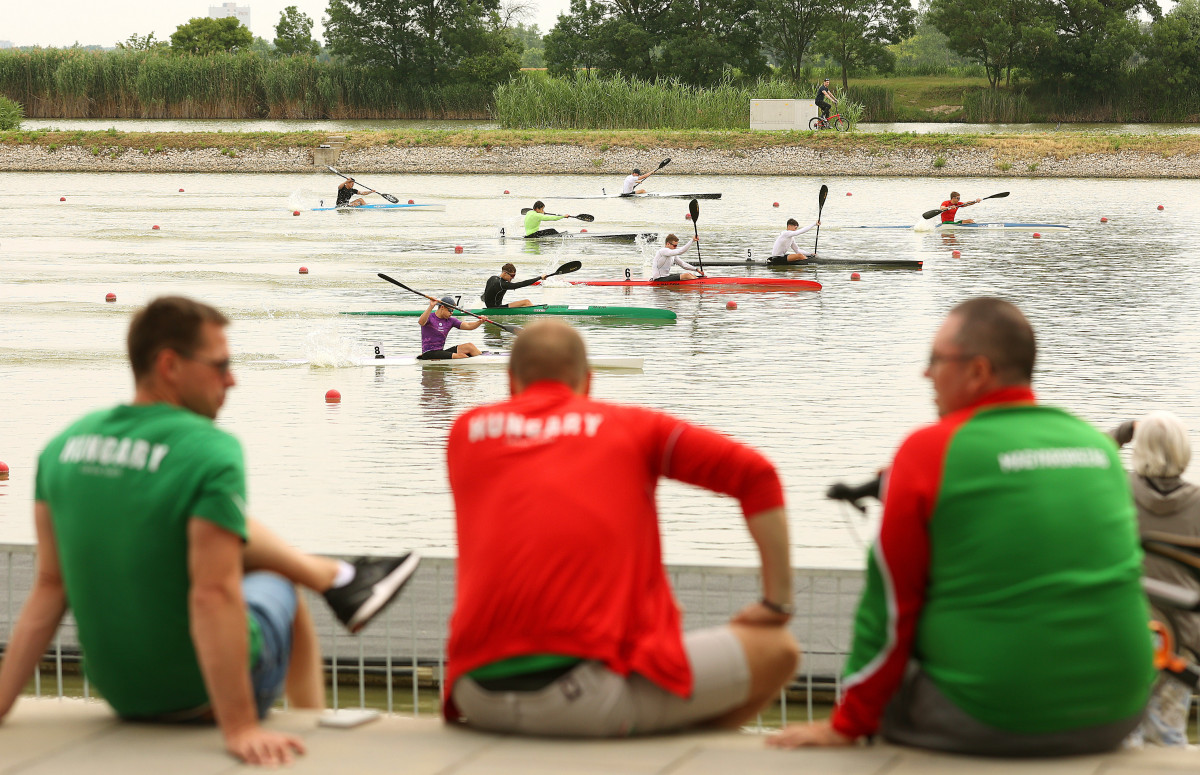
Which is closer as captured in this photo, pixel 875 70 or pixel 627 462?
pixel 627 462

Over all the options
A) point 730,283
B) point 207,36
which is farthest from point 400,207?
point 207,36

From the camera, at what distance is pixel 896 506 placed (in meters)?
3.01

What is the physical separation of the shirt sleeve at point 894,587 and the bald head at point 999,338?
0.75ft

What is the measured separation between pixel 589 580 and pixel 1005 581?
35.5 inches

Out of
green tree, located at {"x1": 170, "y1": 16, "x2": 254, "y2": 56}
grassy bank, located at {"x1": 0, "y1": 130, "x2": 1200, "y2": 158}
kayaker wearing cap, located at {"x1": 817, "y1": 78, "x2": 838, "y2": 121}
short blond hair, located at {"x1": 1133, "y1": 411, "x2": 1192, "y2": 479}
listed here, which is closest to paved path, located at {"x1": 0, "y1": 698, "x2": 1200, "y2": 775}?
short blond hair, located at {"x1": 1133, "y1": 411, "x2": 1192, "y2": 479}

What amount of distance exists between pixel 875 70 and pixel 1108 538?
68776 mm

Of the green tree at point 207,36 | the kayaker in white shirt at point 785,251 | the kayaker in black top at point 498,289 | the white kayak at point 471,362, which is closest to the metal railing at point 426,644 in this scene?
the white kayak at point 471,362

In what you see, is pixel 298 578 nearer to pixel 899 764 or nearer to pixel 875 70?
pixel 899 764

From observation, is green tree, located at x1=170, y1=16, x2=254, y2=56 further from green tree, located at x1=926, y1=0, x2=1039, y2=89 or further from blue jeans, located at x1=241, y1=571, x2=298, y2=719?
blue jeans, located at x1=241, y1=571, x2=298, y2=719

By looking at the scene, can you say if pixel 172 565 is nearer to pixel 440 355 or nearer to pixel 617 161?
pixel 440 355

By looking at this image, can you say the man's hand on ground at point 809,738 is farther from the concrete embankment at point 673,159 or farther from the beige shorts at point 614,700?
the concrete embankment at point 673,159

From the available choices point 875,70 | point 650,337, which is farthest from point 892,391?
point 875,70

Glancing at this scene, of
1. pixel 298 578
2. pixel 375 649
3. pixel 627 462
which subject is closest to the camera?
pixel 627 462

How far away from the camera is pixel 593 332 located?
52.0 feet
